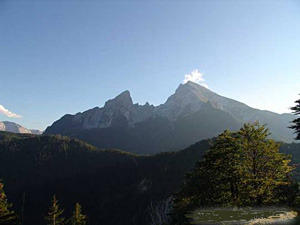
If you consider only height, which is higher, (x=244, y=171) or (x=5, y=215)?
(x=244, y=171)

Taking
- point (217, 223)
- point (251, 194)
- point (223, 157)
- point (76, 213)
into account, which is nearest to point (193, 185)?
point (223, 157)

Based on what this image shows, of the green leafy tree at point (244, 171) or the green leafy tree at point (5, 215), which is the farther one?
the green leafy tree at point (5, 215)

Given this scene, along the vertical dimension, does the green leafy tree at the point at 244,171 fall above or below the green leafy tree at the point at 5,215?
above

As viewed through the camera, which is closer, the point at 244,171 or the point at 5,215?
the point at 244,171

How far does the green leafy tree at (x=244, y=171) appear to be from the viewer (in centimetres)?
2577

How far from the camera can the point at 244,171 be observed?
1040 inches

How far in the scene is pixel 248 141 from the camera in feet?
92.8

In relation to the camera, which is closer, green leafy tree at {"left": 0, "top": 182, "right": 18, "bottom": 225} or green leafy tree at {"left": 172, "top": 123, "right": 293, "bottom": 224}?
green leafy tree at {"left": 172, "top": 123, "right": 293, "bottom": 224}

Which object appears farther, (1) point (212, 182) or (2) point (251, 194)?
(1) point (212, 182)

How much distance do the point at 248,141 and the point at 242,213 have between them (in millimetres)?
10753

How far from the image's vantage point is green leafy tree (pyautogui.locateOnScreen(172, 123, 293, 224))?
25766mm

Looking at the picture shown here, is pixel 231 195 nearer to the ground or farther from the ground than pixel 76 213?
farther from the ground

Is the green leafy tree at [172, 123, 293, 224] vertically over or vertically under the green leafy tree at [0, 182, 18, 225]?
over

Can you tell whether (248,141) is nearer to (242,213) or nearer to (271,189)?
(271,189)
